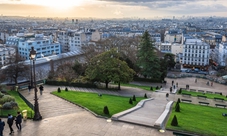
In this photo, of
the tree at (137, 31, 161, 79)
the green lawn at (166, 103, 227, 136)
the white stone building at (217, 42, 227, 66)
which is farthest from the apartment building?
the green lawn at (166, 103, 227, 136)

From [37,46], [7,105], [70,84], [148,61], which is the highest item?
[37,46]

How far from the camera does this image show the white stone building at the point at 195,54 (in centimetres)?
8925

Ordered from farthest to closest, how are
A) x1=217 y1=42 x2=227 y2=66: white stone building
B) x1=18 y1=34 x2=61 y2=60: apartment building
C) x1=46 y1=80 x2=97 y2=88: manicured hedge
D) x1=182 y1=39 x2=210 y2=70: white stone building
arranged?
x1=217 y1=42 x2=227 y2=66: white stone building, x1=18 y1=34 x2=61 y2=60: apartment building, x1=182 y1=39 x2=210 y2=70: white stone building, x1=46 y1=80 x2=97 y2=88: manicured hedge

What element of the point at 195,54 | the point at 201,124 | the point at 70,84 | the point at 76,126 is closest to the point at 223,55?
the point at 195,54

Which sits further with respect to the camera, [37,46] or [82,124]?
[37,46]

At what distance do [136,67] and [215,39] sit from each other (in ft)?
284

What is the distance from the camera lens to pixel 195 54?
9094 cm

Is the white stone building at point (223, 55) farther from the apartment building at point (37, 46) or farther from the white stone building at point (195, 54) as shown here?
the apartment building at point (37, 46)

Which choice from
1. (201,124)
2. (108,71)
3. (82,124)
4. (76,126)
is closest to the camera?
(76,126)

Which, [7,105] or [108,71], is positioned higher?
[108,71]

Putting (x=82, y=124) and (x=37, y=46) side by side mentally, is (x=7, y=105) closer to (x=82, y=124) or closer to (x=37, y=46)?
(x=82, y=124)

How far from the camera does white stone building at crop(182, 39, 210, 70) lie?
8925 centimetres

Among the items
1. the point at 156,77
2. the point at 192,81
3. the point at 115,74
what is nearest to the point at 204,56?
the point at 192,81

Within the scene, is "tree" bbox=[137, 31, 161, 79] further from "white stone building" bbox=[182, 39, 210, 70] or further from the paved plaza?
"white stone building" bbox=[182, 39, 210, 70]
